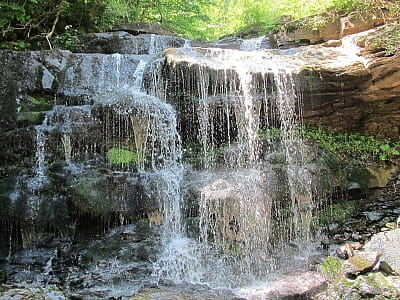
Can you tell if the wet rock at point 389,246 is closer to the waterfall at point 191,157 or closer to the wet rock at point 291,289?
the wet rock at point 291,289

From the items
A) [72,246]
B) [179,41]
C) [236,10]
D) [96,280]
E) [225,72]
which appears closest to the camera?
[96,280]

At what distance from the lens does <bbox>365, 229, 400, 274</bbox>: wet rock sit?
5.60 metres

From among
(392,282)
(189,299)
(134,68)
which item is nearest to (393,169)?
(392,282)

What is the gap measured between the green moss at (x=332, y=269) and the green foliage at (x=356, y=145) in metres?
3.29

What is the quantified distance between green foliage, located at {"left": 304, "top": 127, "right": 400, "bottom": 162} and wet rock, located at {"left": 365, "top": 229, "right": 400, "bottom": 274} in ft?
8.26

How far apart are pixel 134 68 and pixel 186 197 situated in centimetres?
410

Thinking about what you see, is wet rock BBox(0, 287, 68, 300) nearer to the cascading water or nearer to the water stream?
the water stream

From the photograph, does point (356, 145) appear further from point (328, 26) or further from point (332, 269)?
point (332, 269)

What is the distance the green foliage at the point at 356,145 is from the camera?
837cm

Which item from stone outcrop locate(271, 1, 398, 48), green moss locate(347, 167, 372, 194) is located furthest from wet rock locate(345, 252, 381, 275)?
stone outcrop locate(271, 1, 398, 48)

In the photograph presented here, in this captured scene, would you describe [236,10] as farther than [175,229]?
Yes

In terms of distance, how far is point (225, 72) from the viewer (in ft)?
25.3

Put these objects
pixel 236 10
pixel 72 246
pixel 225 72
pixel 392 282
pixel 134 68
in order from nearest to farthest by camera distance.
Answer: pixel 392 282 → pixel 72 246 → pixel 225 72 → pixel 134 68 → pixel 236 10

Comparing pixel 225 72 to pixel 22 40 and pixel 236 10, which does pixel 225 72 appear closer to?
pixel 22 40
